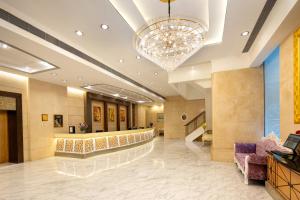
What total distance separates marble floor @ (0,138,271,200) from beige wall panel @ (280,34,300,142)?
1.44 m

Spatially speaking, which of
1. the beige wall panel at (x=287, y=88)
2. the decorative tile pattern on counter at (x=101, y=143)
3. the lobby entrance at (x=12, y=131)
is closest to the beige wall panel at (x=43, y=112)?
the lobby entrance at (x=12, y=131)

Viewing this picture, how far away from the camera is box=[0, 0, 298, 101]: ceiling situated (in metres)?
3.24

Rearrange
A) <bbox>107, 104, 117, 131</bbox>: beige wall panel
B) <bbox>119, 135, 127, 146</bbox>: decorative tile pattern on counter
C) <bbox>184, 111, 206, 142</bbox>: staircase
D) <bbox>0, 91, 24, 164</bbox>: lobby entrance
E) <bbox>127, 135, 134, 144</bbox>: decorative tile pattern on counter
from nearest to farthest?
1. <bbox>0, 91, 24, 164</bbox>: lobby entrance
2. <bbox>119, 135, 127, 146</bbox>: decorative tile pattern on counter
3. <bbox>127, 135, 134, 144</bbox>: decorative tile pattern on counter
4. <bbox>184, 111, 206, 142</bbox>: staircase
5. <bbox>107, 104, 117, 131</bbox>: beige wall panel

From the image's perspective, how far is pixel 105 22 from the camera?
3.73 m

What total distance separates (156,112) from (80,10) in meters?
17.6

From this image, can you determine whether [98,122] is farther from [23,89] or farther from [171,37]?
[171,37]

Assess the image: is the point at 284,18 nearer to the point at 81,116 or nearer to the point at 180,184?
the point at 180,184

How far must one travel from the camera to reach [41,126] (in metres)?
7.74

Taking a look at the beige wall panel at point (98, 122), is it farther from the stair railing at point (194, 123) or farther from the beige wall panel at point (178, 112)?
the stair railing at point (194, 123)

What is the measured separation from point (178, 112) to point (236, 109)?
9534 millimetres

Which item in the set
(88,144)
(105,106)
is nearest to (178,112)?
(105,106)

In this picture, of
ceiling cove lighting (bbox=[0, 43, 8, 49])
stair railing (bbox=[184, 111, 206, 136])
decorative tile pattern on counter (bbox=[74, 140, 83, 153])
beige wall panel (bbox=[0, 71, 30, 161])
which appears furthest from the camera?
stair railing (bbox=[184, 111, 206, 136])

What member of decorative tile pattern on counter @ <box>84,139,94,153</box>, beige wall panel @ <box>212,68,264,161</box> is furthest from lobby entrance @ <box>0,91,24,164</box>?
beige wall panel @ <box>212,68,264,161</box>

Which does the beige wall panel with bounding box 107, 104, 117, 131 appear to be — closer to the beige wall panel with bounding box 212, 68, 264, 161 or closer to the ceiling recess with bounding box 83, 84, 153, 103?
the ceiling recess with bounding box 83, 84, 153, 103
